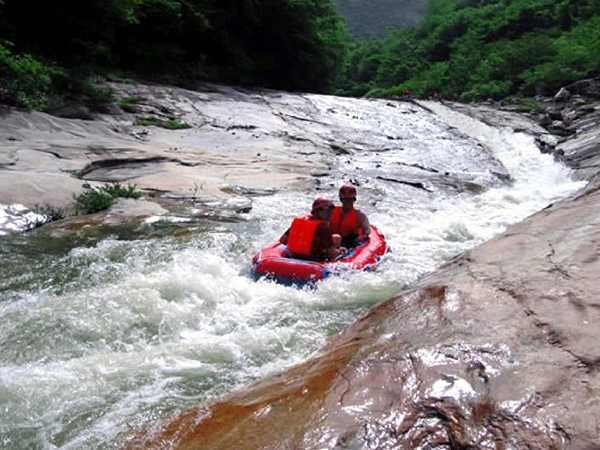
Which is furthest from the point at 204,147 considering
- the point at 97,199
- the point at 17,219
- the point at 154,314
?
the point at 154,314

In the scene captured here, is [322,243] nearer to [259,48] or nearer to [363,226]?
[363,226]

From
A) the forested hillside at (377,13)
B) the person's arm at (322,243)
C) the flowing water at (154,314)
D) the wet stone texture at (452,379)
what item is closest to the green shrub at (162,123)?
the flowing water at (154,314)

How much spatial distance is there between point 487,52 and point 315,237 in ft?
100

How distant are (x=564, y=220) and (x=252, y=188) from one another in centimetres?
615

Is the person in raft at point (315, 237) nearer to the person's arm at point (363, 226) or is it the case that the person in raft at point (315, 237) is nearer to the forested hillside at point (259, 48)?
the person's arm at point (363, 226)

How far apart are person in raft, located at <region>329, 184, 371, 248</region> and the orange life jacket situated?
738 mm

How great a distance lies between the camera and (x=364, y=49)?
53594mm

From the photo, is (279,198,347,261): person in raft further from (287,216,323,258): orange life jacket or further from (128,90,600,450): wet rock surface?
(128,90,600,450): wet rock surface

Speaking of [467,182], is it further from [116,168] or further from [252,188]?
[116,168]

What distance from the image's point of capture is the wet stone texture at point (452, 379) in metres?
2.42

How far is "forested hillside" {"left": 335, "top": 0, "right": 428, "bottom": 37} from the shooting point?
76.3 metres

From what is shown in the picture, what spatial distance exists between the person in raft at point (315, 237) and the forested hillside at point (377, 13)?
73409 mm

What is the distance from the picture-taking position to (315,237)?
6219 millimetres

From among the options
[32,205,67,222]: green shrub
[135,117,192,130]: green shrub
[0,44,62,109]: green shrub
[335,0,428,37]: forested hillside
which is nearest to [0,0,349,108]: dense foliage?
[0,44,62,109]: green shrub
